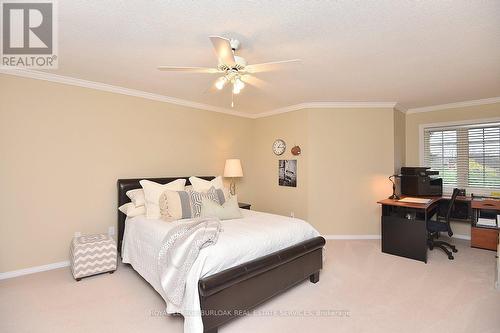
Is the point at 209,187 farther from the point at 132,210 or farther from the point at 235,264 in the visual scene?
the point at 235,264

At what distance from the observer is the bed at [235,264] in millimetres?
1978

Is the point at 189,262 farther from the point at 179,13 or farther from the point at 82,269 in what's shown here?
the point at 179,13

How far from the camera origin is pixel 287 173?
5.04 meters

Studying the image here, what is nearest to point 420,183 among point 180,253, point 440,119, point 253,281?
point 440,119

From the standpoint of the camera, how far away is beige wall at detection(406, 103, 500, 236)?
4.41 meters

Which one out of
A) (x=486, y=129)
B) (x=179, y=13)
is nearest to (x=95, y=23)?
(x=179, y=13)

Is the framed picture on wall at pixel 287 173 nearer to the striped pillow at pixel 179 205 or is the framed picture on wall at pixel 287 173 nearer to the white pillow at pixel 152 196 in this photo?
the striped pillow at pixel 179 205

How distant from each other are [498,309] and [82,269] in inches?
171

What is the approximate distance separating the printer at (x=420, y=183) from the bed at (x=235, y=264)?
253cm

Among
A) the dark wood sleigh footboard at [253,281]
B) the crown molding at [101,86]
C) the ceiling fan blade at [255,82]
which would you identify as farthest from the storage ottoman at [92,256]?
the ceiling fan blade at [255,82]

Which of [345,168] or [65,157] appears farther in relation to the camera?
[345,168]

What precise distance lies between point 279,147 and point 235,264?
3.30m

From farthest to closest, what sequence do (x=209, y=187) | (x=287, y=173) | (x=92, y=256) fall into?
(x=287, y=173)
(x=209, y=187)
(x=92, y=256)

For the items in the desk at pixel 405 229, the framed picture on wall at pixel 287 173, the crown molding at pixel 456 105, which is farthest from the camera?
the framed picture on wall at pixel 287 173
